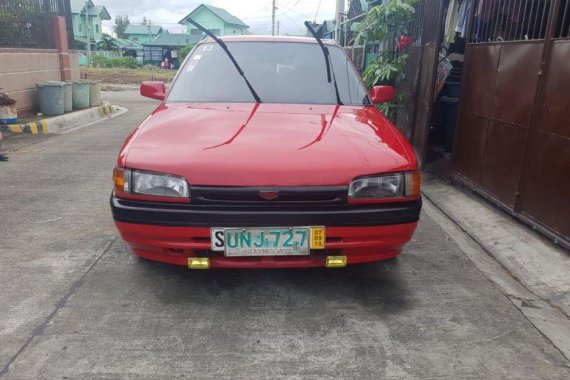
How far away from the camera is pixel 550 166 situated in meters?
3.82

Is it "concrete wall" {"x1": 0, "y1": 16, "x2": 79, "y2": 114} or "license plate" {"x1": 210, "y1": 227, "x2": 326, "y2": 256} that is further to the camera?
"concrete wall" {"x1": 0, "y1": 16, "x2": 79, "y2": 114}

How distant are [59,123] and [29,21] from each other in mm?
2707

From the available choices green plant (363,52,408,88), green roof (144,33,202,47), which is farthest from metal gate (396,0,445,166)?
green roof (144,33,202,47)

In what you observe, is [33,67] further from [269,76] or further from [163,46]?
[163,46]

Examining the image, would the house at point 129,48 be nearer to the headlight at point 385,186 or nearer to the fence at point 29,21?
the fence at point 29,21

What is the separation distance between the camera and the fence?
32.5 ft

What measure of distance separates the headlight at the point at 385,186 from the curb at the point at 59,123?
8422mm

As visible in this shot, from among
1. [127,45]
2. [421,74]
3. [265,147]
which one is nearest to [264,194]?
[265,147]

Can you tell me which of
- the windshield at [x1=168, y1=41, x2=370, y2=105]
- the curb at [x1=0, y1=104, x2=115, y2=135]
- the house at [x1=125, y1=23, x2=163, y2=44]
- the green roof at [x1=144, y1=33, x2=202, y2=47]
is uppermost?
the house at [x1=125, y1=23, x2=163, y2=44]

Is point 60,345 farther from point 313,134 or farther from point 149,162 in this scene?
point 313,134

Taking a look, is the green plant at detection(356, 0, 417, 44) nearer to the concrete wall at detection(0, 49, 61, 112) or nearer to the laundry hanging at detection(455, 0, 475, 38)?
the laundry hanging at detection(455, 0, 475, 38)

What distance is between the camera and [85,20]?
180 ft

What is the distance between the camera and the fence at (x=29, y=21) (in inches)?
390

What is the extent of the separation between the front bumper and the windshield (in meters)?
1.29
